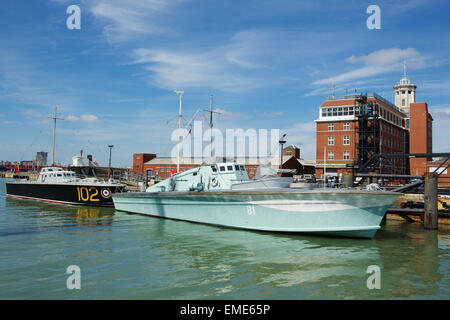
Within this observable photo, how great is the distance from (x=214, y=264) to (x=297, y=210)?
5.09m

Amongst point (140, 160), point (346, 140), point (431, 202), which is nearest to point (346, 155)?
point (346, 140)

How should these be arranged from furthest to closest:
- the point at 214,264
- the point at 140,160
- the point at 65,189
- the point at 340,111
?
the point at 140,160, the point at 340,111, the point at 65,189, the point at 214,264

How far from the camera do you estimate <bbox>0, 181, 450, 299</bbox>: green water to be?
7.32 metres

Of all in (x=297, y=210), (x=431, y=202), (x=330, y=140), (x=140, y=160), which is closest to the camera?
(x=297, y=210)

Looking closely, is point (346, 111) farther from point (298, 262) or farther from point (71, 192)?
point (298, 262)

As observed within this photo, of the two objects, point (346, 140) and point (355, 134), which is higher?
point (355, 134)

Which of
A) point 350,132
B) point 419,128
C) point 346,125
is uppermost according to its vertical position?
point 419,128

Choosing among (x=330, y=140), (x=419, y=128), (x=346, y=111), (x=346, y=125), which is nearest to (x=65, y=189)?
(x=330, y=140)

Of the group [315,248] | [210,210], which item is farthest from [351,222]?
[210,210]

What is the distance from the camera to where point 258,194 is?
13875mm

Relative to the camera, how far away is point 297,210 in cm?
1323

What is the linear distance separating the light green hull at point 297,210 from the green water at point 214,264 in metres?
0.55

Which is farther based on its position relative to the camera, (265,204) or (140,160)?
(140,160)
